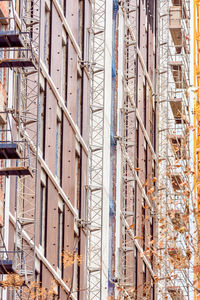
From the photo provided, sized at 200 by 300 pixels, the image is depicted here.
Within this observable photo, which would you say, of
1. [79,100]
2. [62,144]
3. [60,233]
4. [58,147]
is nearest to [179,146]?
[79,100]

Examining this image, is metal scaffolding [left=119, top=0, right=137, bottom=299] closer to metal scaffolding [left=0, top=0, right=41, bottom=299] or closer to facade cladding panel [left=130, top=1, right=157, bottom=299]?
facade cladding panel [left=130, top=1, right=157, bottom=299]

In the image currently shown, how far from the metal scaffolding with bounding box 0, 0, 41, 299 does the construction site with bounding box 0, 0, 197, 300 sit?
6 cm

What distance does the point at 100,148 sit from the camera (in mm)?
56531

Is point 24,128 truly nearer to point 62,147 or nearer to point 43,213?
point 43,213

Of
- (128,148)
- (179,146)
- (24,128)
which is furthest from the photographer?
(179,146)

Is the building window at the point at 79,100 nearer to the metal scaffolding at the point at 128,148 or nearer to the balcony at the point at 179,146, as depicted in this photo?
the balcony at the point at 179,146

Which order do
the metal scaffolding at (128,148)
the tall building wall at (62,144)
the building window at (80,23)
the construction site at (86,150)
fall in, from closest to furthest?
the construction site at (86,150), the tall building wall at (62,144), the building window at (80,23), the metal scaffolding at (128,148)

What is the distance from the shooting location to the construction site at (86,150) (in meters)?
38.9

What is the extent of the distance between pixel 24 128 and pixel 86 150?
15.0 meters

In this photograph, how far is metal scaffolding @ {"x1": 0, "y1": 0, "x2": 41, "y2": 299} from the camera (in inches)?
1484

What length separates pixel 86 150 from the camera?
5578cm

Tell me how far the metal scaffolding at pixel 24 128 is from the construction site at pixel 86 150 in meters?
0.06

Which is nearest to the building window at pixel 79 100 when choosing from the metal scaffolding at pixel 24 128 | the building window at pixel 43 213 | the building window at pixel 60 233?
the building window at pixel 60 233

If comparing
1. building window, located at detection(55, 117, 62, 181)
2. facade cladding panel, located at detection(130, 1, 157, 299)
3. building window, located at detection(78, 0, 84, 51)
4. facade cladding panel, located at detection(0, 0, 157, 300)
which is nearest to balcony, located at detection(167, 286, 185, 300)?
facade cladding panel, located at detection(130, 1, 157, 299)
